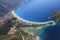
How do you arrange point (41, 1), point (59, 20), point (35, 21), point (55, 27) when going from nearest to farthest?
point (55, 27), point (59, 20), point (35, 21), point (41, 1)

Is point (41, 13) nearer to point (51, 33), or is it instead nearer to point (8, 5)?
point (51, 33)

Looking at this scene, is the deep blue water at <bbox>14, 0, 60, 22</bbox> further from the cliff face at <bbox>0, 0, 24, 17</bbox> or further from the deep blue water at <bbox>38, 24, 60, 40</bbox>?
the deep blue water at <bbox>38, 24, 60, 40</bbox>

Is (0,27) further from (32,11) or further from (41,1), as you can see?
(41,1)

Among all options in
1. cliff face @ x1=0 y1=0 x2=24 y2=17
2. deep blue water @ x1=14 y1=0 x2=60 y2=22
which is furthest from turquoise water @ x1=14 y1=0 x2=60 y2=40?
cliff face @ x1=0 y1=0 x2=24 y2=17

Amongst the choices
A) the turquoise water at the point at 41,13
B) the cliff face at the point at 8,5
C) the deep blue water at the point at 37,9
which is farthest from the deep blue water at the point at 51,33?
the cliff face at the point at 8,5

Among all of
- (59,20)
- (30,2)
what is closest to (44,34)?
(59,20)

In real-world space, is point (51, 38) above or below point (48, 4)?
below

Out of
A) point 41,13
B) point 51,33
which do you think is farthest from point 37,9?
point 51,33

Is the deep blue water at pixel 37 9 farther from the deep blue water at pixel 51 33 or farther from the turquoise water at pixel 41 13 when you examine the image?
the deep blue water at pixel 51 33

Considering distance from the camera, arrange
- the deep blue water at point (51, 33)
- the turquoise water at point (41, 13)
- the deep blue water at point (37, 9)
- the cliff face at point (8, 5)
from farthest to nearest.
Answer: the cliff face at point (8, 5)
the deep blue water at point (37, 9)
the turquoise water at point (41, 13)
the deep blue water at point (51, 33)
